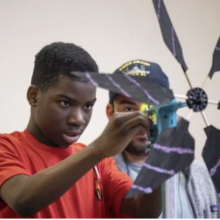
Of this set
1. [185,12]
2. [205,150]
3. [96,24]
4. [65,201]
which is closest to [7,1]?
[96,24]

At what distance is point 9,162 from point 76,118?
0.42 ft

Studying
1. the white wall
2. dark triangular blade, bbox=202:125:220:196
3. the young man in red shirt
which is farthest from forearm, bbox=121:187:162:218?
the white wall

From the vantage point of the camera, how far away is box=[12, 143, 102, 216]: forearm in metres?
0.55

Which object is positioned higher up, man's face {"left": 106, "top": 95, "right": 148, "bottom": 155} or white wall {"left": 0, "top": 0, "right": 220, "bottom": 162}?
white wall {"left": 0, "top": 0, "right": 220, "bottom": 162}

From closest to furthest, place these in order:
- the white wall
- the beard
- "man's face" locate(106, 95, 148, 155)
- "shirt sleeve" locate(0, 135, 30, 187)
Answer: "shirt sleeve" locate(0, 135, 30, 187)
"man's face" locate(106, 95, 148, 155)
the beard
the white wall

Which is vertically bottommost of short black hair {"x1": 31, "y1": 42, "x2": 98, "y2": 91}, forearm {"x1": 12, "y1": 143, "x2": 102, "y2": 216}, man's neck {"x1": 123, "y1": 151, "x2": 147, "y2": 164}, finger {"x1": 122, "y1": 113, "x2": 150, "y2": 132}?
man's neck {"x1": 123, "y1": 151, "x2": 147, "y2": 164}

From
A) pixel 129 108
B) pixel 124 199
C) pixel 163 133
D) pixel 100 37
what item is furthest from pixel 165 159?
pixel 100 37

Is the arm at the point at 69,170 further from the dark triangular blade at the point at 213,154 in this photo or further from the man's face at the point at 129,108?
the man's face at the point at 129,108

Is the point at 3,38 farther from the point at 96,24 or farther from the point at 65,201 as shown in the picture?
the point at 65,201

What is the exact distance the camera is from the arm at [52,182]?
1.82ft

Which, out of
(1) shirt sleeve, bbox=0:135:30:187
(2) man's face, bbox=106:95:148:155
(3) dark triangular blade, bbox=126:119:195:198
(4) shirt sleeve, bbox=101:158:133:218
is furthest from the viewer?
(2) man's face, bbox=106:95:148:155

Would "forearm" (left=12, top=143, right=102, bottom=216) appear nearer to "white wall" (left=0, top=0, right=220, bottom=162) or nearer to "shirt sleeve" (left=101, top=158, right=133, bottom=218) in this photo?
"shirt sleeve" (left=101, top=158, right=133, bottom=218)

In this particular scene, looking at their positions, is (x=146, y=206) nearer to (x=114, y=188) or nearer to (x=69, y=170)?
(x=114, y=188)

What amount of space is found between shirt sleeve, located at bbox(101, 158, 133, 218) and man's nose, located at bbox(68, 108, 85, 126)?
158 mm
